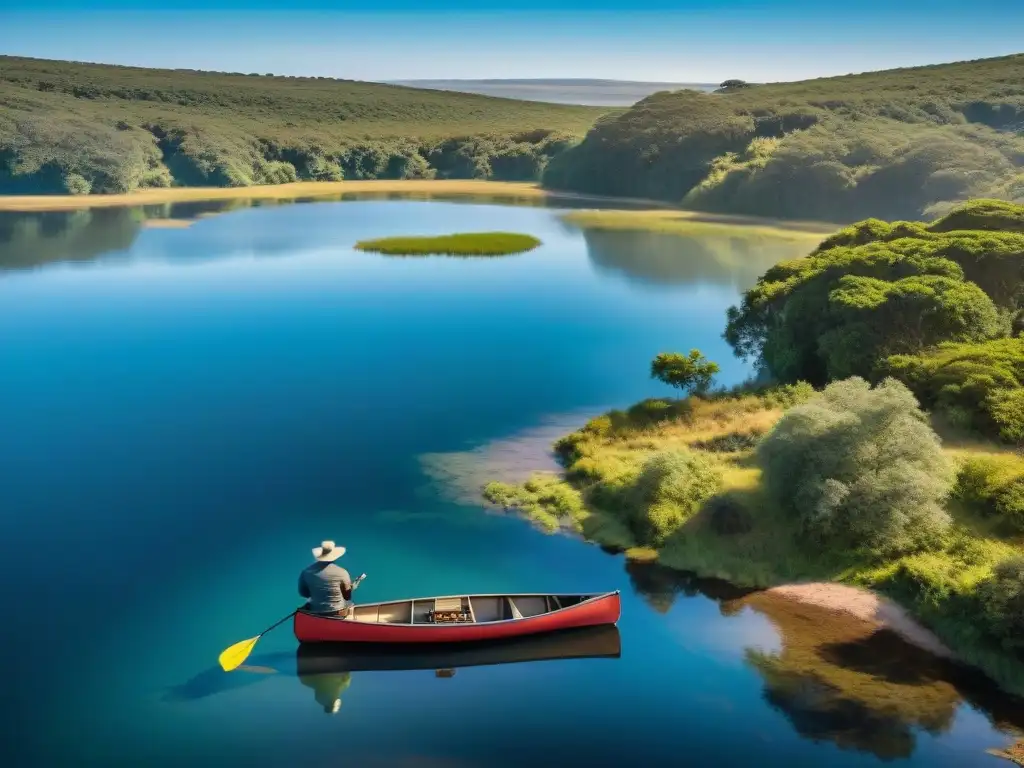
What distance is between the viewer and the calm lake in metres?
21.0

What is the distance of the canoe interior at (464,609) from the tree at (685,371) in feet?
63.0

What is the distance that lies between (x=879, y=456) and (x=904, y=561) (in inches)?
131

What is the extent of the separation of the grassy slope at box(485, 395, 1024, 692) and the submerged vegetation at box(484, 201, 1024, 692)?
0.05 metres

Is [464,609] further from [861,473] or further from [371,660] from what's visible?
[861,473]

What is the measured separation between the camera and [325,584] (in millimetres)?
23203

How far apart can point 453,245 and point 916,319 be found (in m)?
52.8

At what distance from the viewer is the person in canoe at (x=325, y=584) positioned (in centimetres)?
2322

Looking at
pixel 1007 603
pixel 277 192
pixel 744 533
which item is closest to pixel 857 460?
pixel 744 533

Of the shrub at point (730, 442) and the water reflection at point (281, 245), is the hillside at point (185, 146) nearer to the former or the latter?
the water reflection at point (281, 245)

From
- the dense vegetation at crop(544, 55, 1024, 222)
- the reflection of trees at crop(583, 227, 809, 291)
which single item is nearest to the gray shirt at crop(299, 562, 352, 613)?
the reflection of trees at crop(583, 227, 809, 291)

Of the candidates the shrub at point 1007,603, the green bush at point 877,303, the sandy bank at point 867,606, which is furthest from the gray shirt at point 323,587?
the green bush at point 877,303

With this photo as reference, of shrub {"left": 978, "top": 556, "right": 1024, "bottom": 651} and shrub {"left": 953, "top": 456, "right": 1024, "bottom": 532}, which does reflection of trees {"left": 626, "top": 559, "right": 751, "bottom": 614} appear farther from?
shrub {"left": 953, "top": 456, "right": 1024, "bottom": 532}

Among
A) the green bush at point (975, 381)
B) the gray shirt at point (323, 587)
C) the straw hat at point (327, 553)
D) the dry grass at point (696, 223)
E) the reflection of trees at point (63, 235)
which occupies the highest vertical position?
the green bush at point (975, 381)

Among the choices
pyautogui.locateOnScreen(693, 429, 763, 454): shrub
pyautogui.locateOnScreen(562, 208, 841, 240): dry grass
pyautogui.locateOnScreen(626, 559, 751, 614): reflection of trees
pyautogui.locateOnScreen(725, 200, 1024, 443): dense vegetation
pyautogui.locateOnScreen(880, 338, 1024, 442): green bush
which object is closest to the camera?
pyautogui.locateOnScreen(626, 559, 751, 614): reflection of trees
